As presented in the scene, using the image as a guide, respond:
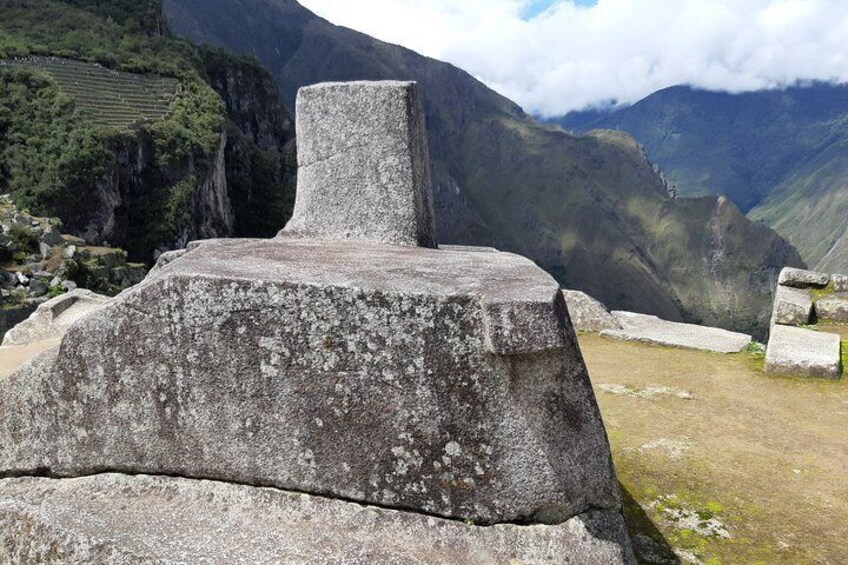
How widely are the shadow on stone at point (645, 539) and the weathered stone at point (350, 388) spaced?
0.95 metres

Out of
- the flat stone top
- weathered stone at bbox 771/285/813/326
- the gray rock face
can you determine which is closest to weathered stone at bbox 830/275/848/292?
weathered stone at bbox 771/285/813/326

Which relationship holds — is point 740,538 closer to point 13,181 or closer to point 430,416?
point 430,416

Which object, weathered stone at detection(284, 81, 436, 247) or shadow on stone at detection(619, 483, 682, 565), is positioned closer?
shadow on stone at detection(619, 483, 682, 565)

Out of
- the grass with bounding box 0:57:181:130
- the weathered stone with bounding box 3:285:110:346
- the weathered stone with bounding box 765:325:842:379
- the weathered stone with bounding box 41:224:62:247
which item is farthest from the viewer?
the grass with bounding box 0:57:181:130

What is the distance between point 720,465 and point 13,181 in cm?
6927

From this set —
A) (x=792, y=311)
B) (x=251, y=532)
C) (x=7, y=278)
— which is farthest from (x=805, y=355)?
(x=7, y=278)

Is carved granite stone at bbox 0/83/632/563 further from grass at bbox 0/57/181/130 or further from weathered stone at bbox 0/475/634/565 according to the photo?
grass at bbox 0/57/181/130

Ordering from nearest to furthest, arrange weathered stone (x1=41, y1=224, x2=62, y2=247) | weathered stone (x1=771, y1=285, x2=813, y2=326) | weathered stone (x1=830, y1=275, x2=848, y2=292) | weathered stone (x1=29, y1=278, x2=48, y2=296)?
1. weathered stone (x1=771, y1=285, x2=813, y2=326)
2. weathered stone (x1=830, y1=275, x2=848, y2=292)
3. weathered stone (x1=29, y1=278, x2=48, y2=296)
4. weathered stone (x1=41, y1=224, x2=62, y2=247)

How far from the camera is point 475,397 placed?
3.08 metres

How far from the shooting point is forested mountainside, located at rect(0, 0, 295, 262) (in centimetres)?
6291

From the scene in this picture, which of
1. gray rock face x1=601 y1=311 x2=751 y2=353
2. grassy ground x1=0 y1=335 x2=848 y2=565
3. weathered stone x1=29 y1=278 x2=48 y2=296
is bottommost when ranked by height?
weathered stone x1=29 y1=278 x2=48 y2=296

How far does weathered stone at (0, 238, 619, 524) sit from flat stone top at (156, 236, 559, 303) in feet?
0.07

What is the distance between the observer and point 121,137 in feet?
218

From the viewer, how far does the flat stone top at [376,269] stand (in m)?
3.18
